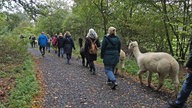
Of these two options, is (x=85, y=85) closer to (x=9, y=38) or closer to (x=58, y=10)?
(x=9, y=38)

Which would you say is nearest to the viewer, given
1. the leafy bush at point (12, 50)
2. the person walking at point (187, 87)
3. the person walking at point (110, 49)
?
the person walking at point (187, 87)

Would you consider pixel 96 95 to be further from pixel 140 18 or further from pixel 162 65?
pixel 140 18

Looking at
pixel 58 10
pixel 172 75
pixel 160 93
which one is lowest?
pixel 160 93

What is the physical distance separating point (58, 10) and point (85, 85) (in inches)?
1234

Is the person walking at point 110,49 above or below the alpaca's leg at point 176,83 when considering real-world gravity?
above

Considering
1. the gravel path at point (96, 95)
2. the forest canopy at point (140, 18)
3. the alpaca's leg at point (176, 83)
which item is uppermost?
the forest canopy at point (140, 18)

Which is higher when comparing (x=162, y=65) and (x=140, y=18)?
(x=140, y=18)

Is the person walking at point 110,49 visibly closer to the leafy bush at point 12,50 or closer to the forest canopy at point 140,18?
the forest canopy at point 140,18

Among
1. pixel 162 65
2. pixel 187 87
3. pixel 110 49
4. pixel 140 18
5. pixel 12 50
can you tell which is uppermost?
pixel 140 18

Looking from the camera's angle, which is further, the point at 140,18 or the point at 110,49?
the point at 140,18

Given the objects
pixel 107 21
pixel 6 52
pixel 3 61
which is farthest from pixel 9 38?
pixel 107 21

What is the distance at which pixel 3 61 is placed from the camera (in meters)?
14.8

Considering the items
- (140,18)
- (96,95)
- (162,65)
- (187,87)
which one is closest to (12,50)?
(140,18)

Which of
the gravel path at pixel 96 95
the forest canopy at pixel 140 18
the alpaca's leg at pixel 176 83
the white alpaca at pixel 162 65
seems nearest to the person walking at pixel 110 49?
the gravel path at pixel 96 95
